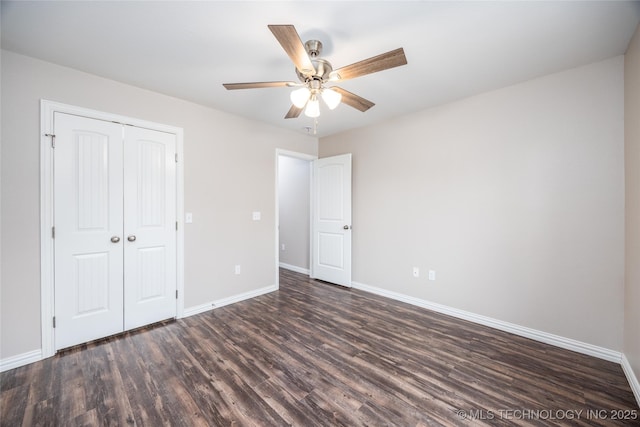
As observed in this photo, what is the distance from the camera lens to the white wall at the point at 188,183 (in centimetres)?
202

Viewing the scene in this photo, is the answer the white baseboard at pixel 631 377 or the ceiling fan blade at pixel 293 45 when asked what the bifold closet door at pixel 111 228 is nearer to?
the ceiling fan blade at pixel 293 45

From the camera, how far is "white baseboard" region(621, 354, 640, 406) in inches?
66.9

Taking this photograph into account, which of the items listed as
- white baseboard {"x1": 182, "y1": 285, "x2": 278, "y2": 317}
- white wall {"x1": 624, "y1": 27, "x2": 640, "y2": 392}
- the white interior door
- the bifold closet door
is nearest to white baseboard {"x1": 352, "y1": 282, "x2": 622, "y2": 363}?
white wall {"x1": 624, "y1": 27, "x2": 640, "y2": 392}

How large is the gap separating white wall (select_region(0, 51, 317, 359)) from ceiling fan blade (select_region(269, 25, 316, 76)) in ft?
6.23

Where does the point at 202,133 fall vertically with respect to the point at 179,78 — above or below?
below

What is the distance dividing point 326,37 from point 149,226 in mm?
2507

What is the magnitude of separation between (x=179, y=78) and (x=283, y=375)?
2781 millimetres

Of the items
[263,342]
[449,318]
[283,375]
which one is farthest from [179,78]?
[449,318]

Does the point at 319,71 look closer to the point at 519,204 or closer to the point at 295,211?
the point at 519,204

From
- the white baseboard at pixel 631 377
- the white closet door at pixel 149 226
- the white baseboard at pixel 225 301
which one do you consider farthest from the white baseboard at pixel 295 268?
the white baseboard at pixel 631 377

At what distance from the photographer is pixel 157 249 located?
9.10 ft

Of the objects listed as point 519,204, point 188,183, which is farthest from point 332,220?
point 519,204

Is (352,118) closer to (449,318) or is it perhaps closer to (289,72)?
(289,72)

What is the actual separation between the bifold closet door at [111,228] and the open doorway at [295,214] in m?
2.31
